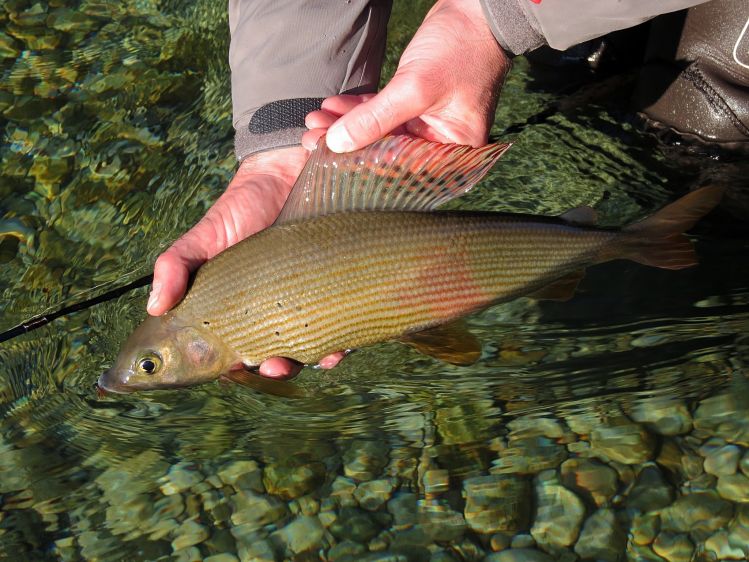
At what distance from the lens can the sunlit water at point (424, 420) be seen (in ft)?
11.0

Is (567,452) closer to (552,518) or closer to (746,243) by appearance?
(552,518)

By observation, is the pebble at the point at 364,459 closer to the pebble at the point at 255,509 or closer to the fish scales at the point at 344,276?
the pebble at the point at 255,509

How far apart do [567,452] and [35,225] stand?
3335 millimetres

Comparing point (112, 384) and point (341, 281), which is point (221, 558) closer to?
point (112, 384)

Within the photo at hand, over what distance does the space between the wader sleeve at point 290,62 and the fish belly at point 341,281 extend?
3.53 feet

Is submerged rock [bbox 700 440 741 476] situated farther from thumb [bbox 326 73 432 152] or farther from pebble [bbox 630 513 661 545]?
thumb [bbox 326 73 432 152]

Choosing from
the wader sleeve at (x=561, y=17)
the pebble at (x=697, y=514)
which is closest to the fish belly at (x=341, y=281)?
the wader sleeve at (x=561, y=17)

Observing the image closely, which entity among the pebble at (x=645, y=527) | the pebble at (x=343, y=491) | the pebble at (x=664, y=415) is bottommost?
the pebble at (x=343, y=491)

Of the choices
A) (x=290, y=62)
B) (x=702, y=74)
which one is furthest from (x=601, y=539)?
(x=290, y=62)

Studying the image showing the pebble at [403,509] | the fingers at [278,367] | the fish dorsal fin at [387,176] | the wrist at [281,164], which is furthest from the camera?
the wrist at [281,164]

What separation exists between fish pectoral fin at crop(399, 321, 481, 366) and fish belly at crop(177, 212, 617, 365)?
4 centimetres

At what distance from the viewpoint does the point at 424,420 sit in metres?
3.75

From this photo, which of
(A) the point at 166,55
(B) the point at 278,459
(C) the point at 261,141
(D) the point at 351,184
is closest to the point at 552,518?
(B) the point at 278,459

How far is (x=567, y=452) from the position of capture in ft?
11.7
